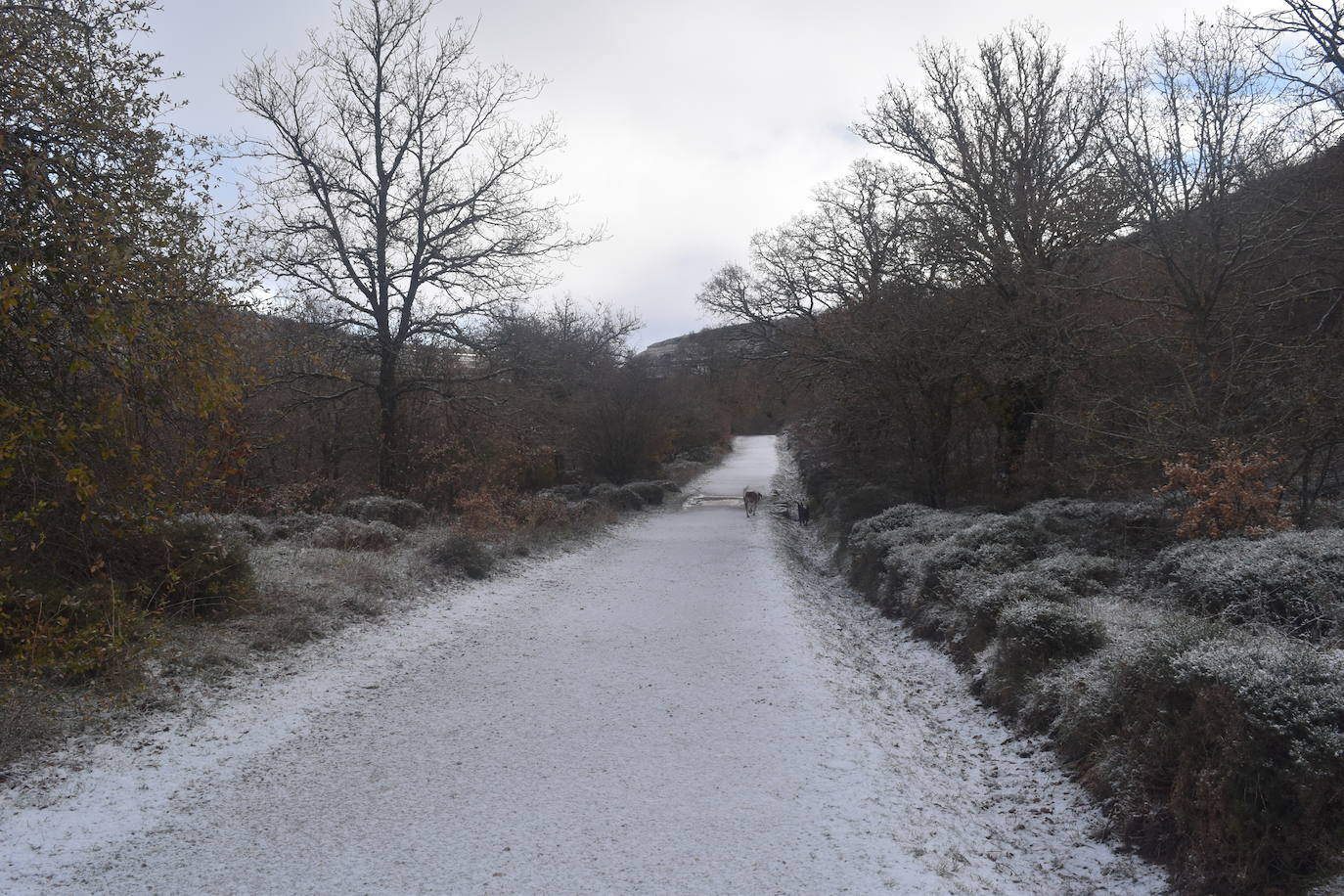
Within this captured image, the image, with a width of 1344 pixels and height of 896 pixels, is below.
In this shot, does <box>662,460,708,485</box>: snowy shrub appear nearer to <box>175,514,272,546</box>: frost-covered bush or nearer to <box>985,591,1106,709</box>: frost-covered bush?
<box>175,514,272,546</box>: frost-covered bush

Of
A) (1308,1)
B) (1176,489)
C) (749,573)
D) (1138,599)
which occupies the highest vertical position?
(1308,1)

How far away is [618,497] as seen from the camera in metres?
26.5

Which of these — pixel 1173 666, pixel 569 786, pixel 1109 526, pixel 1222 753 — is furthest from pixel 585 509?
pixel 1222 753

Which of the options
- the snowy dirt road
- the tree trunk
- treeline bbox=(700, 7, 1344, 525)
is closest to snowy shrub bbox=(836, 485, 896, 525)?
treeline bbox=(700, 7, 1344, 525)

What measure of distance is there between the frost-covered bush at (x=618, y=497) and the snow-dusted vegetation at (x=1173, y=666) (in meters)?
15.0

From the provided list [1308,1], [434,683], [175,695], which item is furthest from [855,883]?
[1308,1]

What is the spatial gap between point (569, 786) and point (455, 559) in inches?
308

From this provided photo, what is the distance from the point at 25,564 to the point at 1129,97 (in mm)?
17088

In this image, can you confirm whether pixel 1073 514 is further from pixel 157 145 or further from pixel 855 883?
pixel 157 145

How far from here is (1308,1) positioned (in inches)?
423

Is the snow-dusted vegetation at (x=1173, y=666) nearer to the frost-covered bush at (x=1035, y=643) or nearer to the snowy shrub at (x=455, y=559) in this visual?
the frost-covered bush at (x=1035, y=643)

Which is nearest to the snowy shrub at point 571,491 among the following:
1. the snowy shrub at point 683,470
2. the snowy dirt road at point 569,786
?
the snowy shrub at point 683,470

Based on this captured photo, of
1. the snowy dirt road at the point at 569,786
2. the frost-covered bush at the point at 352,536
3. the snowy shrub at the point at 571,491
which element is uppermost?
the frost-covered bush at the point at 352,536

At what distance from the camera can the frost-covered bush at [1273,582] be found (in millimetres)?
6172
